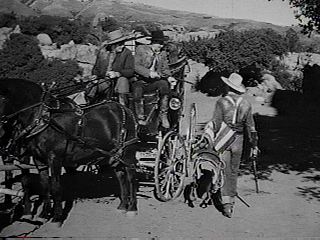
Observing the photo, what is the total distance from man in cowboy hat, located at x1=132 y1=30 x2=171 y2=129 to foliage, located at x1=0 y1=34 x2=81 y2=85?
1158 centimetres

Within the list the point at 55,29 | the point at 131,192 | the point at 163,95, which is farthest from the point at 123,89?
the point at 55,29

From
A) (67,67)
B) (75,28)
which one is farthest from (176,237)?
(75,28)

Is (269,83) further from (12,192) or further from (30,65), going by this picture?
(12,192)

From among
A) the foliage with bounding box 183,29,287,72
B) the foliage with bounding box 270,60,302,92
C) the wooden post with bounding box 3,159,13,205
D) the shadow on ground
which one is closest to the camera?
the wooden post with bounding box 3,159,13,205

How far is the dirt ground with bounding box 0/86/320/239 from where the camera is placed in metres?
6.84

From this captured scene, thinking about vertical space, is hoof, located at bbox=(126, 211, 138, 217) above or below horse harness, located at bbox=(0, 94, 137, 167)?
below

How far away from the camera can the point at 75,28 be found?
27.9m

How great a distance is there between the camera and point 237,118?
291 inches

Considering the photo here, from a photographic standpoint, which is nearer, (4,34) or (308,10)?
(308,10)

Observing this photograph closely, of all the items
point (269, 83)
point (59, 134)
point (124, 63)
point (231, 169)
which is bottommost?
point (269, 83)

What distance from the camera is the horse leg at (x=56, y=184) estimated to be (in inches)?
263

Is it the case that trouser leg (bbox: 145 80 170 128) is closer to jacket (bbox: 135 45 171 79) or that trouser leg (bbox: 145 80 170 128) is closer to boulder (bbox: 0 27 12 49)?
jacket (bbox: 135 45 171 79)

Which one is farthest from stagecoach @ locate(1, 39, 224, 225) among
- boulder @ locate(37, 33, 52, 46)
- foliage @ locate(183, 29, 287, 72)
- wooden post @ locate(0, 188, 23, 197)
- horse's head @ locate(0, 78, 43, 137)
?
boulder @ locate(37, 33, 52, 46)

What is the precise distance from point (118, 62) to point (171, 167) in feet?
6.86
